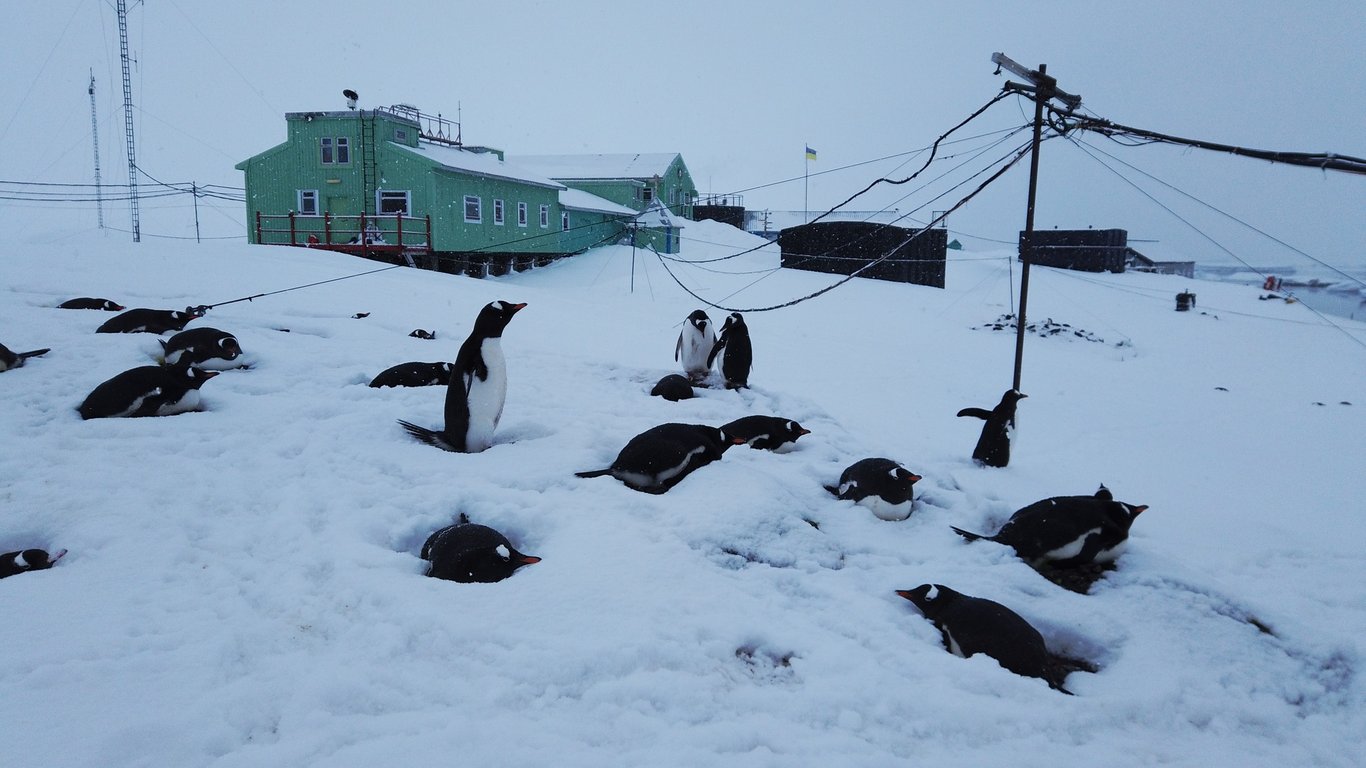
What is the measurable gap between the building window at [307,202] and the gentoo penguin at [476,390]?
25326 millimetres

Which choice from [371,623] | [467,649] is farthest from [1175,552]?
[371,623]

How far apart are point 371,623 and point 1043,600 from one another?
12.6 ft

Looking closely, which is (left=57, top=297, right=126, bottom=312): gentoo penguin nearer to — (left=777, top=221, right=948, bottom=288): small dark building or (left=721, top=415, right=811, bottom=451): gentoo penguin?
(left=721, top=415, right=811, bottom=451): gentoo penguin

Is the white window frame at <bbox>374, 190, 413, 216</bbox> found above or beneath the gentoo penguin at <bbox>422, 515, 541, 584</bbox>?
above

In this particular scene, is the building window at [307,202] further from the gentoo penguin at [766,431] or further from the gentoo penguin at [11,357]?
the gentoo penguin at [766,431]

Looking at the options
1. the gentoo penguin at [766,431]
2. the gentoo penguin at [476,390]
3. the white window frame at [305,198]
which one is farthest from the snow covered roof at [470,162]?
the gentoo penguin at [766,431]

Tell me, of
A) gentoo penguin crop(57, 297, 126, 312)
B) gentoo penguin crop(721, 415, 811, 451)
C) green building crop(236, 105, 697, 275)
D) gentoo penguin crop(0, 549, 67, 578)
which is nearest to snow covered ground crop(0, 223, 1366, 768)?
gentoo penguin crop(0, 549, 67, 578)

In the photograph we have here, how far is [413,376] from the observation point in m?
7.45

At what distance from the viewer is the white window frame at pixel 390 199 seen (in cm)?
2634

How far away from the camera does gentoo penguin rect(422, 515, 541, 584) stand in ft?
12.9

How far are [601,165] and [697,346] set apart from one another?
3745cm

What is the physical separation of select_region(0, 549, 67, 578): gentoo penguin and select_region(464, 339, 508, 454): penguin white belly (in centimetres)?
270

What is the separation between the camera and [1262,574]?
17.0 ft

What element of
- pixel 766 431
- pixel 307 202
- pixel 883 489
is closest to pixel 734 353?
pixel 766 431
